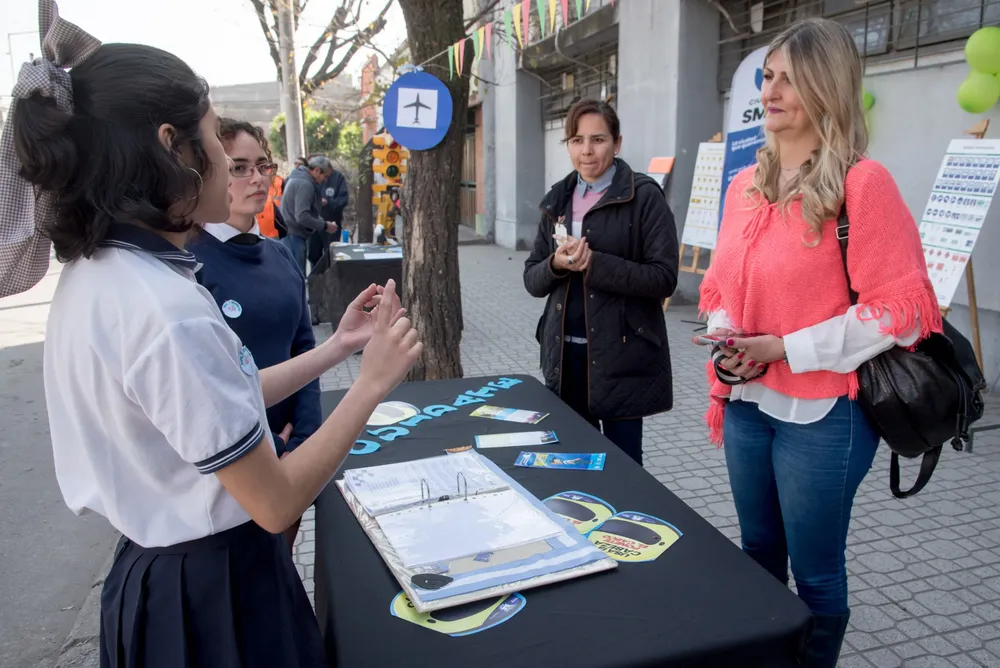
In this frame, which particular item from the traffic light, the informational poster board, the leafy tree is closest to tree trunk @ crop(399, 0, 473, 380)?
the informational poster board

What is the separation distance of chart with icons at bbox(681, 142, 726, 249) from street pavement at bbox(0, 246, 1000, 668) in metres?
2.39

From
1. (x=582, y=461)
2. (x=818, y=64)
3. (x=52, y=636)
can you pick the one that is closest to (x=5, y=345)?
(x=52, y=636)

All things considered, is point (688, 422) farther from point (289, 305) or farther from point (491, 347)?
point (289, 305)

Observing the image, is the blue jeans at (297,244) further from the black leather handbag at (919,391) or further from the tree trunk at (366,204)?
the black leather handbag at (919,391)

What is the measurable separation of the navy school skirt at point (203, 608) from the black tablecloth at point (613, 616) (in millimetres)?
108

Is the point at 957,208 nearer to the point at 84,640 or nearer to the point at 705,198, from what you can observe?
the point at 705,198

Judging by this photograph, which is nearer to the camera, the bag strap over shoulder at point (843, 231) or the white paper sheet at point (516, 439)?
the bag strap over shoulder at point (843, 231)

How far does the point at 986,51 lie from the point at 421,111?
3314mm

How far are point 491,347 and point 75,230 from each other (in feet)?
19.4

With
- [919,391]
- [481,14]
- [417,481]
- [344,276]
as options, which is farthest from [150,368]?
[344,276]

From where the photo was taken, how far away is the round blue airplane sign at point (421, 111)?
4258 millimetres

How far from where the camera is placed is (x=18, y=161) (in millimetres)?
1005

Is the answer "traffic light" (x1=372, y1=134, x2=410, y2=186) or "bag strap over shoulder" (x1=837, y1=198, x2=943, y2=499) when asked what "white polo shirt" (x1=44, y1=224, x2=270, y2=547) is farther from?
"traffic light" (x1=372, y1=134, x2=410, y2=186)

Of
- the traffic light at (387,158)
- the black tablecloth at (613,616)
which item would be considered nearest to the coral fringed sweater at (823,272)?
→ the black tablecloth at (613,616)
